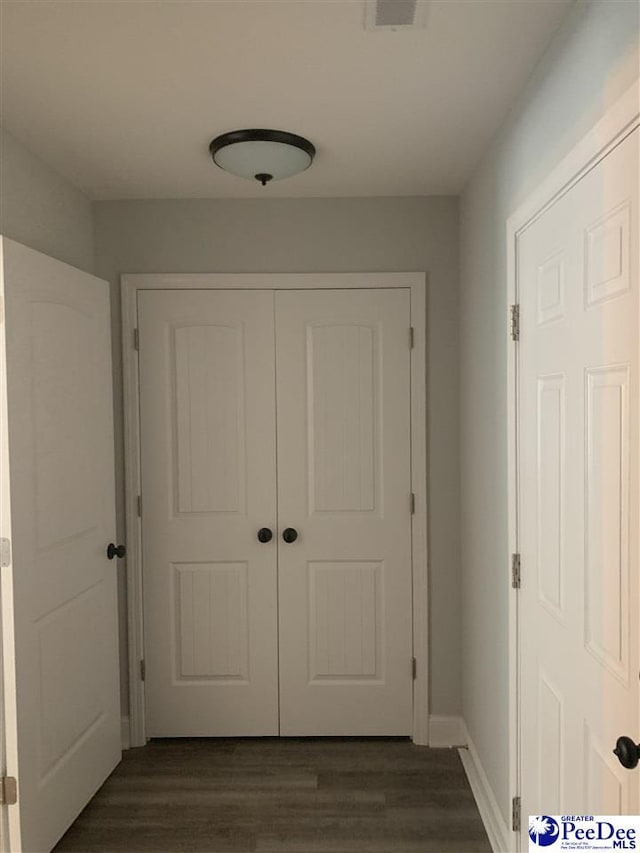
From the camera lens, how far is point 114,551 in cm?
280

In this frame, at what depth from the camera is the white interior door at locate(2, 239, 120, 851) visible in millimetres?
2086

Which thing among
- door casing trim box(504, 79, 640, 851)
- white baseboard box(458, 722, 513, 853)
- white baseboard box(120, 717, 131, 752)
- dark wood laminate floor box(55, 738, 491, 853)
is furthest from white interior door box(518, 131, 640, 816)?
white baseboard box(120, 717, 131, 752)

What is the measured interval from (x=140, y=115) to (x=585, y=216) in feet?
4.64

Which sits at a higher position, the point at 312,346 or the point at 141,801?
the point at 312,346

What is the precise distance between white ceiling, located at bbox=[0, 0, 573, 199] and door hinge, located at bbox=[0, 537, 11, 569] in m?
1.34

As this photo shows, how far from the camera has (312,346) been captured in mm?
3021

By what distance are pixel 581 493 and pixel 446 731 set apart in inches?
75.9

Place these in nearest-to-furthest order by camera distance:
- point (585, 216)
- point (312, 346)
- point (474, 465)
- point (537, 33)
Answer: point (585, 216), point (537, 33), point (474, 465), point (312, 346)

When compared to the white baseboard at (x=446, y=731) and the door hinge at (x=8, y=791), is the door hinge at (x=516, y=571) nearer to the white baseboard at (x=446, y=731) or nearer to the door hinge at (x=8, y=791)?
the white baseboard at (x=446, y=731)

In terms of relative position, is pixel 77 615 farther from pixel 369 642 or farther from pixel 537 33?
pixel 537 33

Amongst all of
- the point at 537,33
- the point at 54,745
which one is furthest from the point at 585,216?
the point at 54,745

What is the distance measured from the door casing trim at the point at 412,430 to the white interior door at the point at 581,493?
102 cm

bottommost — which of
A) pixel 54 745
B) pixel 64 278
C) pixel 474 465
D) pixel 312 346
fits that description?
pixel 54 745

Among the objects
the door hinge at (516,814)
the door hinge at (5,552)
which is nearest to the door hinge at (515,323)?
the door hinge at (516,814)
